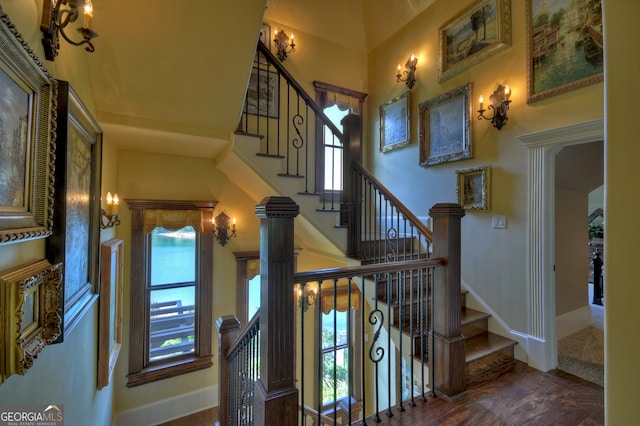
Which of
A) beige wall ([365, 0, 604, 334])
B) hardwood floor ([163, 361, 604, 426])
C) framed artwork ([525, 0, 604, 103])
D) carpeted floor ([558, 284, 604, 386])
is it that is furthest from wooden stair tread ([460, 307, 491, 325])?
framed artwork ([525, 0, 604, 103])

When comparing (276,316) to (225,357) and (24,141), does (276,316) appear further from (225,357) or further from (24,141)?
(225,357)

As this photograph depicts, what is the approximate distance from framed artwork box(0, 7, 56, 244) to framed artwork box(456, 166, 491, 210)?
3214mm

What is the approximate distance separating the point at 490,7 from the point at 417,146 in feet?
4.96

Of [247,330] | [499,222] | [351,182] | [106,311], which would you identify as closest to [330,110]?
[351,182]

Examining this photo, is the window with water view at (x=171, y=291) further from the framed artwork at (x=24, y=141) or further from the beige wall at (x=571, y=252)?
the beige wall at (x=571, y=252)

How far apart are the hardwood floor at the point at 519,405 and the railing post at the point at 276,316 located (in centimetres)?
63

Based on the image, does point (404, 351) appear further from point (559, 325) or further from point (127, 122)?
point (127, 122)

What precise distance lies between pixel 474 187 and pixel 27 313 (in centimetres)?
334

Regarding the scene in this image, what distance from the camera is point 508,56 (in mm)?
2641

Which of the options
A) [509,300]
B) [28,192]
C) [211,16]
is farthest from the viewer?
[509,300]

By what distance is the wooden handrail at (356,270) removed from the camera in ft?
4.41

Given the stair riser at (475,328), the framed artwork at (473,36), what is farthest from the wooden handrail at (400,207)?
the framed artwork at (473,36)
